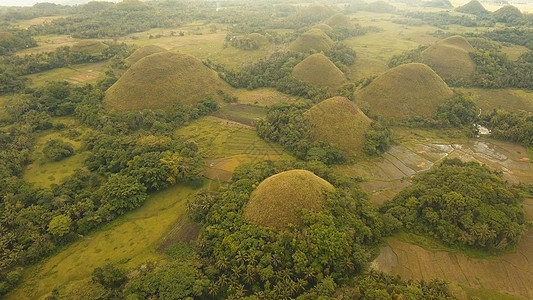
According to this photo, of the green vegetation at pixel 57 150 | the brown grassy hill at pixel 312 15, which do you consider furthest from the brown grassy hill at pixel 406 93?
the brown grassy hill at pixel 312 15

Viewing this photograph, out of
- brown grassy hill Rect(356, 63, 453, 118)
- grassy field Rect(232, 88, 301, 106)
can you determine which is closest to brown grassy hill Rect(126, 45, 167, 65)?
grassy field Rect(232, 88, 301, 106)

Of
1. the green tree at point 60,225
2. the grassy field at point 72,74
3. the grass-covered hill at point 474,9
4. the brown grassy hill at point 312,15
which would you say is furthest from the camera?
the grass-covered hill at point 474,9

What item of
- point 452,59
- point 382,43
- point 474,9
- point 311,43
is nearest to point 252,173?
point 311,43

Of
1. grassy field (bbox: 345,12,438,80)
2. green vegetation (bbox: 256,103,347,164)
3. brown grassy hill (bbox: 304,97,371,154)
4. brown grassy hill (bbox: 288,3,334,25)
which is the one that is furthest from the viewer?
brown grassy hill (bbox: 288,3,334,25)

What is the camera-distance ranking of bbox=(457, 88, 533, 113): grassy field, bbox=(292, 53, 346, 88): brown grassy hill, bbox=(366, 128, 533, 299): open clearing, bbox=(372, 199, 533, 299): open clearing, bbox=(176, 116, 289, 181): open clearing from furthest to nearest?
bbox=(292, 53, 346, 88): brown grassy hill < bbox=(457, 88, 533, 113): grassy field < bbox=(176, 116, 289, 181): open clearing < bbox=(366, 128, 533, 299): open clearing < bbox=(372, 199, 533, 299): open clearing

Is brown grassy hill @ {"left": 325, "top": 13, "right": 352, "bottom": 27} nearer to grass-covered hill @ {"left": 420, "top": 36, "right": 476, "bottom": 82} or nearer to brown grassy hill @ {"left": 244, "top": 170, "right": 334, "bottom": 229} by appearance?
grass-covered hill @ {"left": 420, "top": 36, "right": 476, "bottom": 82}

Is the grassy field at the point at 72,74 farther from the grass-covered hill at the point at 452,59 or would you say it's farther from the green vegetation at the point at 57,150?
the grass-covered hill at the point at 452,59
